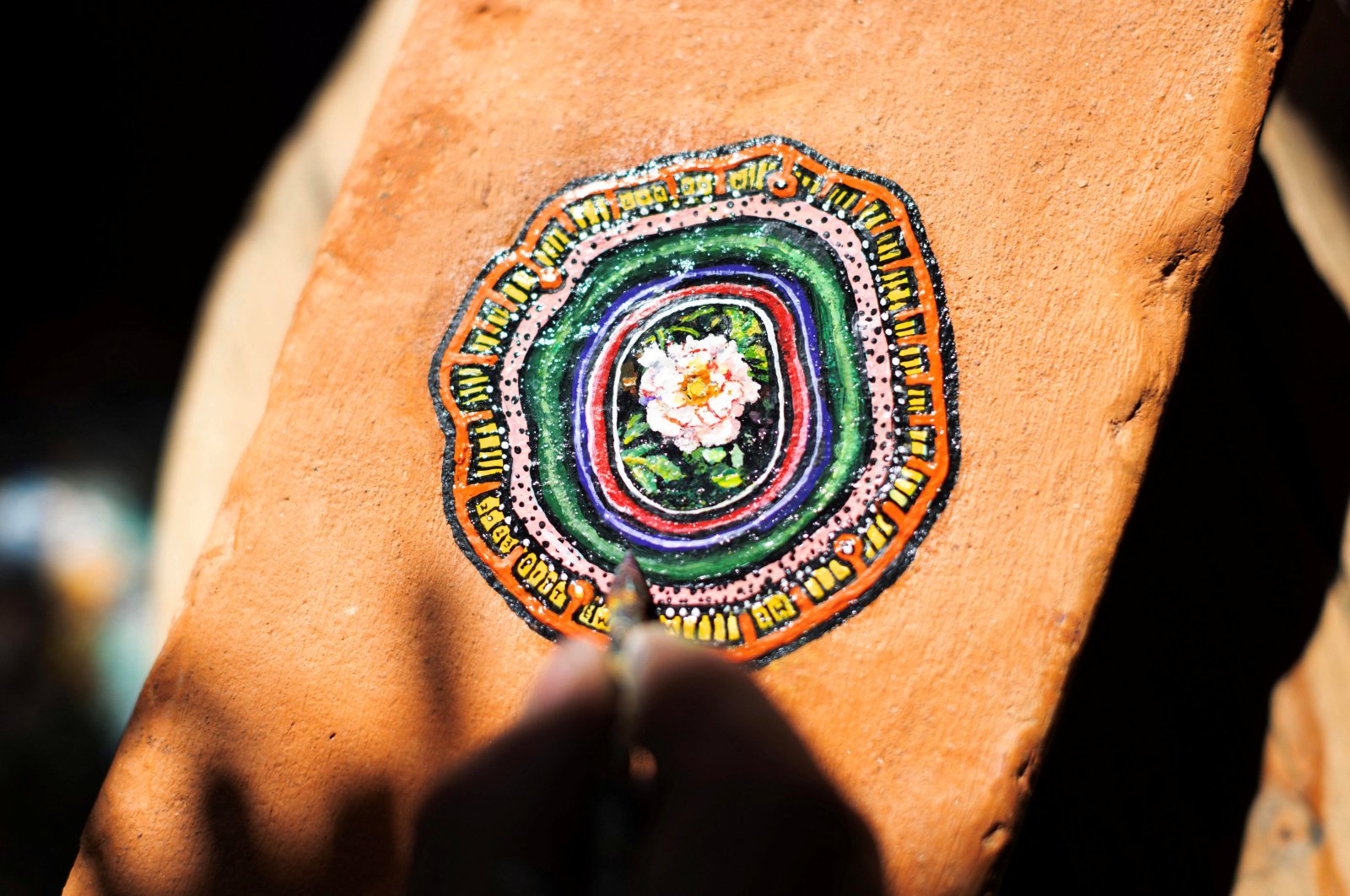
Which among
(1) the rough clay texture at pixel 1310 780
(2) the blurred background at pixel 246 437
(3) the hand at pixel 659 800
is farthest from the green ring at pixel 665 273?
(1) the rough clay texture at pixel 1310 780

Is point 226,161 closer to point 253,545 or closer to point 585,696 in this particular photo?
point 253,545

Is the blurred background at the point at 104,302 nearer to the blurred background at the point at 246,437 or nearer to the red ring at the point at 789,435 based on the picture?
the blurred background at the point at 246,437

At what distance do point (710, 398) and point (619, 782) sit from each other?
0.70 m

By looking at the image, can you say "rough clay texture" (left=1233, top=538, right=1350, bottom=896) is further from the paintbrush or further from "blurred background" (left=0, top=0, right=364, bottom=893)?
"blurred background" (left=0, top=0, right=364, bottom=893)

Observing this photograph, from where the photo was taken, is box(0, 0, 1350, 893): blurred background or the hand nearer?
the hand

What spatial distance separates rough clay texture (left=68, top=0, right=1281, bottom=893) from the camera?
1.45 meters

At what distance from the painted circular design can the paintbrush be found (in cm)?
12

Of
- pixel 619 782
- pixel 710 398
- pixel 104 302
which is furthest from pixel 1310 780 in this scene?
pixel 104 302

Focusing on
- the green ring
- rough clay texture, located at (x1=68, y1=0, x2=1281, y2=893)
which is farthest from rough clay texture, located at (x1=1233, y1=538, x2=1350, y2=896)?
the green ring

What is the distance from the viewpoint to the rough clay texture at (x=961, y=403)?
145 centimetres

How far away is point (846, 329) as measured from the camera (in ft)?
5.17

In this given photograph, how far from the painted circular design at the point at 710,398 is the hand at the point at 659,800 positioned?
1.17 feet

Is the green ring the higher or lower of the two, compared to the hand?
higher

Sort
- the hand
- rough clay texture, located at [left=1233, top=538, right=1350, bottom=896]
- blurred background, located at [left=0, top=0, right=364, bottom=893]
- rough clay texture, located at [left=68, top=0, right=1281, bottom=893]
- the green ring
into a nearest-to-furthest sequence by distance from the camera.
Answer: the hand, rough clay texture, located at [left=68, top=0, right=1281, bottom=893], the green ring, rough clay texture, located at [left=1233, top=538, right=1350, bottom=896], blurred background, located at [left=0, top=0, right=364, bottom=893]
